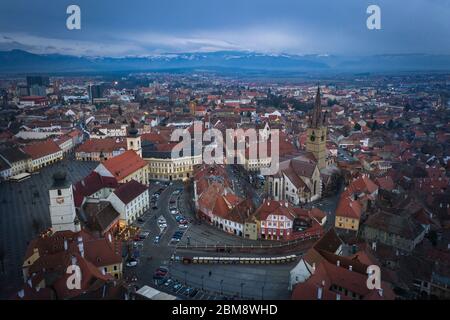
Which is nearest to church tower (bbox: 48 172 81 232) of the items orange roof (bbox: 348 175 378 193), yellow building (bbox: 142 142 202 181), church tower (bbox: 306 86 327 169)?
yellow building (bbox: 142 142 202 181)

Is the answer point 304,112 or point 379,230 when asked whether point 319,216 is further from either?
point 304,112

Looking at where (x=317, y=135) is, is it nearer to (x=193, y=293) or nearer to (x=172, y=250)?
(x=172, y=250)

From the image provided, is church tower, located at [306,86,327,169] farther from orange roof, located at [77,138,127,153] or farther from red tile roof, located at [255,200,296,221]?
orange roof, located at [77,138,127,153]

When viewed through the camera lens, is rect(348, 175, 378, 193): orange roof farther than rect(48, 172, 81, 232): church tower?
Yes

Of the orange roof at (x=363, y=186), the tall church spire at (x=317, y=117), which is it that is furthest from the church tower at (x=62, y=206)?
the tall church spire at (x=317, y=117)

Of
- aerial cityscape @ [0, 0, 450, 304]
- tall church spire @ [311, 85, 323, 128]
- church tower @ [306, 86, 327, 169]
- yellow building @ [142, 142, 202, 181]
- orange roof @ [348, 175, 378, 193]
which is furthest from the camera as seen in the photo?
yellow building @ [142, 142, 202, 181]

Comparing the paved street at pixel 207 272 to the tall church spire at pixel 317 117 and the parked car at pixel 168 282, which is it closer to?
the parked car at pixel 168 282

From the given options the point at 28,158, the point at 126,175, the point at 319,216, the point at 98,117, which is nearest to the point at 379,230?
the point at 319,216
